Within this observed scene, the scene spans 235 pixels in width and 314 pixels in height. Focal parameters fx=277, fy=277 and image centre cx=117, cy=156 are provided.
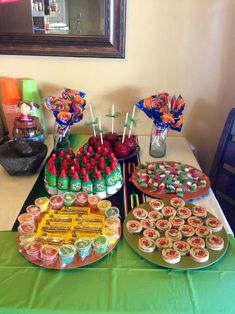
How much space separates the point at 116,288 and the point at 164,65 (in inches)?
41.8

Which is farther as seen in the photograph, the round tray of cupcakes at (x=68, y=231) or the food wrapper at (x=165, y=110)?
the food wrapper at (x=165, y=110)

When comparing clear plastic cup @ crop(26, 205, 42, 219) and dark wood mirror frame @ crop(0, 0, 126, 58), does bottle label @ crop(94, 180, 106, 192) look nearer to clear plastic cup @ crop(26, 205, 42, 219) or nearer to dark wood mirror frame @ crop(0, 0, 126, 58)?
clear plastic cup @ crop(26, 205, 42, 219)

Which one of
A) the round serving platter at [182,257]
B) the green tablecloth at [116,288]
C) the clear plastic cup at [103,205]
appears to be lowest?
the green tablecloth at [116,288]

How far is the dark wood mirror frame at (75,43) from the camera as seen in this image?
1.25m

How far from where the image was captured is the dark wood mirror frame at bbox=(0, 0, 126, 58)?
4.10 ft

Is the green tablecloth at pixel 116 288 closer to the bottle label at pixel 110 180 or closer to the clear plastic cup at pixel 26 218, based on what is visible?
the clear plastic cup at pixel 26 218

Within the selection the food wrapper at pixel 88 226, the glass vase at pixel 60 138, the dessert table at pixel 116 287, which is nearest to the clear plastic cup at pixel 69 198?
the food wrapper at pixel 88 226

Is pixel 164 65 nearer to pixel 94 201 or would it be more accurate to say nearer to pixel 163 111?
pixel 163 111

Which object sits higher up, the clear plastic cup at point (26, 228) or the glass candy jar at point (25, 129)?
the glass candy jar at point (25, 129)

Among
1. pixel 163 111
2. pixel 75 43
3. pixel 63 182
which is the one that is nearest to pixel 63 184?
pixel 63 182

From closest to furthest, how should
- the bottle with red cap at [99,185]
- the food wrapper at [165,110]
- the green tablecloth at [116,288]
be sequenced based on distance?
1. the green tablecloth at [116,288]
2. the bottle with red cap at [99,185]
3. the food wrapper at [165,110]

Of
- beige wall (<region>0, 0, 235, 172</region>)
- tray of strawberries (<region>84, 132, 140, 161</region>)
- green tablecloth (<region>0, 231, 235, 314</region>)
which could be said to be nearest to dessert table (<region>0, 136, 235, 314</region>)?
green tablecloth (<region>0, 231, 235, 314</region>)

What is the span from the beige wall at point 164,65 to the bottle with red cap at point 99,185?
0.62 meters

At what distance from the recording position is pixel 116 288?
654mm
